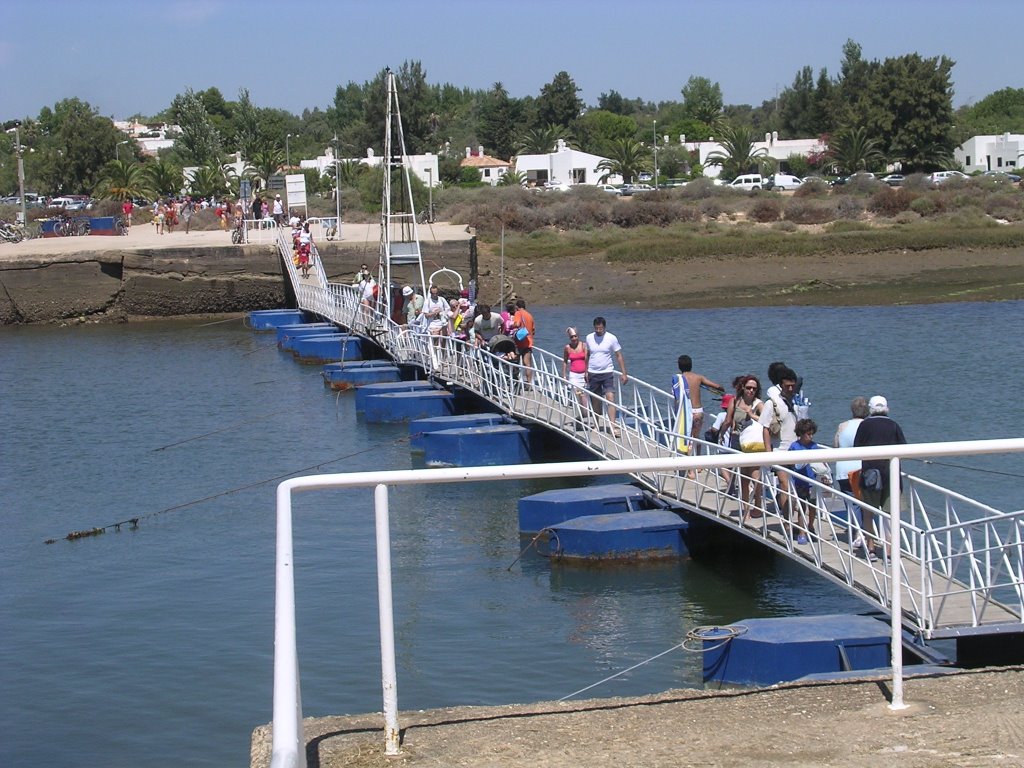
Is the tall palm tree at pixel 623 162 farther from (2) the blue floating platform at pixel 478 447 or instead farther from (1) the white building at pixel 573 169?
(2) the blue floating platform at pixel 478 447

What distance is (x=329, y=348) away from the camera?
35562mm

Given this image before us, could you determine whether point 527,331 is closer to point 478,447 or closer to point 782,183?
point 478,447

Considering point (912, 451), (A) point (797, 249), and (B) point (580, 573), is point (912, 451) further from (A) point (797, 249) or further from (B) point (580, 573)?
(A) point (797, 249)

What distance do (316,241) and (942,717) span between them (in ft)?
152

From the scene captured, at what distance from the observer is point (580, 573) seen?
1411 centimetres

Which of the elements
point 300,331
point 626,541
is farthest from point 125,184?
point 626,541

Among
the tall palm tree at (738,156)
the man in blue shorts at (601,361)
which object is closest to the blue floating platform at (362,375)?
the man in blue shorts at (601,361)

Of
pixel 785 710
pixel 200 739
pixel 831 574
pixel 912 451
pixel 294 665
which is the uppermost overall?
pixel 912 451

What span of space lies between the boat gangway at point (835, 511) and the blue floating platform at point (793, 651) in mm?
290

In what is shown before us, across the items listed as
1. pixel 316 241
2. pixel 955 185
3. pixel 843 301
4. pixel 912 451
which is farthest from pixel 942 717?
pixel 955 185

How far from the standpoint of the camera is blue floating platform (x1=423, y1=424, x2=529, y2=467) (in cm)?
1988

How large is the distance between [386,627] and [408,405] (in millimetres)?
20221

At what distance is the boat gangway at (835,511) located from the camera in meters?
8.33

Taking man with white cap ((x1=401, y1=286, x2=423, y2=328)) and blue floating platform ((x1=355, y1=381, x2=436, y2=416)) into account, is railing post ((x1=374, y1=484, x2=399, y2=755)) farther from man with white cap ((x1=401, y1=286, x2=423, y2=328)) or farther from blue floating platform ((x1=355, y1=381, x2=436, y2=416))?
man with white cap ((x1=401, y1=286, x2=423, y2=328))
